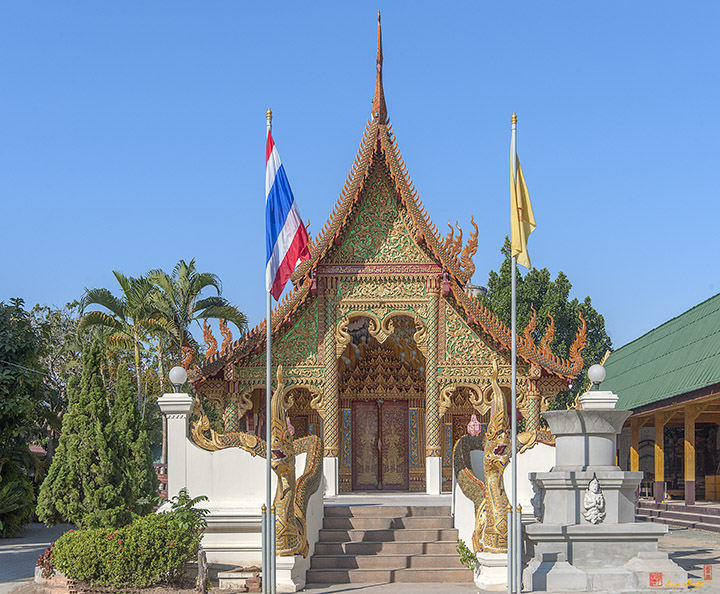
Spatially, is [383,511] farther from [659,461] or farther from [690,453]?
[659,461]

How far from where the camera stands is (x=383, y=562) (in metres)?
14.6

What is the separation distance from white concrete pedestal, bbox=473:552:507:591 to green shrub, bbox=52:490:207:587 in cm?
412

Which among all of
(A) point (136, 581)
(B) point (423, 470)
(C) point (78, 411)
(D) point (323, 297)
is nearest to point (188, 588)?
(A) point (136, 581)

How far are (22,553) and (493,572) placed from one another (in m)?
9.92

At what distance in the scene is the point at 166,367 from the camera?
3056cm

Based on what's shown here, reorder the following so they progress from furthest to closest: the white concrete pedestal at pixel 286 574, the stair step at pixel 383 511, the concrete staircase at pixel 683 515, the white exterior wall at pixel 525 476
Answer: the concrete staircase at pixel 683 515 → the stair step at pixel 383 511 → the white exterior wall at pixel 525 476 → the white concrete pedestal at pixel 286 574

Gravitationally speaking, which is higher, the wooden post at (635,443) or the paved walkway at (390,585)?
the wooden post at (635,443)

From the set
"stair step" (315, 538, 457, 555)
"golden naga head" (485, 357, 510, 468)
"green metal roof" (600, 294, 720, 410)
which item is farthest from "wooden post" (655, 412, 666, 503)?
"golden naga head" (485, 357, 510, 468)

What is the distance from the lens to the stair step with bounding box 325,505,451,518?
16.0 meters

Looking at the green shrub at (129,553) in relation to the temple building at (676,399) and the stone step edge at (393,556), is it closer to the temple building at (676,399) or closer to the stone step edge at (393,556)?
the stone step edge at (393,556)

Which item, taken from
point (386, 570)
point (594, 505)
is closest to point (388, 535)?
point (386, 570)

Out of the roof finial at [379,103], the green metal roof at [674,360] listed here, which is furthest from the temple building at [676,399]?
the roof finial at [379,103]

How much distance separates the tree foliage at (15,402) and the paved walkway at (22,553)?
52 cm

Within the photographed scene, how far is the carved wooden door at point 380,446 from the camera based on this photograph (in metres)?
22.1
